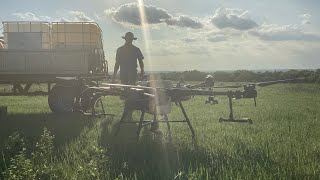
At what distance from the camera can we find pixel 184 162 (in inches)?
264

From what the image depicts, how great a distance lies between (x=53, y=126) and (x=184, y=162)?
6.47 meters

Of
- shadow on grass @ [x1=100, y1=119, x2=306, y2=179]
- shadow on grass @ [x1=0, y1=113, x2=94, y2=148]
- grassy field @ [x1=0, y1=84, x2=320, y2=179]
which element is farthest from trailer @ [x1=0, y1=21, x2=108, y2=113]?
shadow on grass @ [x1=100, y1=119, x2=306, y2=179]

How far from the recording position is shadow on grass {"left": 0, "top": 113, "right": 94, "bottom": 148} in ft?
32.2

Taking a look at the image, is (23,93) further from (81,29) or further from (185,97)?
(185,97)

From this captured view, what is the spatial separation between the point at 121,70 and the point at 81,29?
3.01m

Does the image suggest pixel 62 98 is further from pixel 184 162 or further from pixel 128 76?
pixel 184 162

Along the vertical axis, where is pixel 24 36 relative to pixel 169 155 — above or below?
above

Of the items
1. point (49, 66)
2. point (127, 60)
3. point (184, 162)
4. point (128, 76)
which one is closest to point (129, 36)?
point (127, 60)

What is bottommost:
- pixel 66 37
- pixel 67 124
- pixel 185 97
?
pixel 67 124

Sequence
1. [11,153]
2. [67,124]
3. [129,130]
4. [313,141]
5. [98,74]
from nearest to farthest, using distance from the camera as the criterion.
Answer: [11,153], [313,141], [129,130], [67,124], [98,74]

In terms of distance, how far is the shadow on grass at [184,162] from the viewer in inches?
224

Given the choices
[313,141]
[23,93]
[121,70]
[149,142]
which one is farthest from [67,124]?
[313,141]

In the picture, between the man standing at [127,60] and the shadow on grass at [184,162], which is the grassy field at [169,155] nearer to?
the shadow on grass at [184,162]

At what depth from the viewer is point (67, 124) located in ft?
41.3
